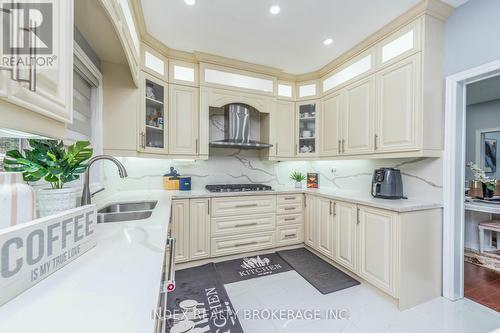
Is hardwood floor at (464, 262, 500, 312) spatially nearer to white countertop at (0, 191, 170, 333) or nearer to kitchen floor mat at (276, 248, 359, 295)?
kitchen floor mat at (276, 248, 359, 295)

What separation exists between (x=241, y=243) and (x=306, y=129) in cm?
200

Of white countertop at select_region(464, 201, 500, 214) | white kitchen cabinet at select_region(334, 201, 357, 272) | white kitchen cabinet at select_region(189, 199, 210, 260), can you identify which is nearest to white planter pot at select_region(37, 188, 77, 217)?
white kitchen cabinet at select_region(189, 199, 210, 260)

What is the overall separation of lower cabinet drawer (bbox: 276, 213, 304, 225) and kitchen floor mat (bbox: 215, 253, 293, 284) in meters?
0.45

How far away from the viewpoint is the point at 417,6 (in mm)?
1838

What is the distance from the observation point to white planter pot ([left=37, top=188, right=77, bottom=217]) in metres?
0.83

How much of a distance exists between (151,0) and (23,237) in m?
2.05

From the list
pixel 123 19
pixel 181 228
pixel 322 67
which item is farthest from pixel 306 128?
pixel 123 19

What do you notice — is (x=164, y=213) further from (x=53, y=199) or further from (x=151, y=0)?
(x=151, y=0)

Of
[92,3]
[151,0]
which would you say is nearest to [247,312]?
[92,3]

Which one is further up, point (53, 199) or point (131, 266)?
point (53, 199)

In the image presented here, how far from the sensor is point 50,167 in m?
0.83

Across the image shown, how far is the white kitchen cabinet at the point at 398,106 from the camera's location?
6.25 feet

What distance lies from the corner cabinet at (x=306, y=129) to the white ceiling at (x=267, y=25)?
2.43ft

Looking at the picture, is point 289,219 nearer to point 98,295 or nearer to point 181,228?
point 181,228
